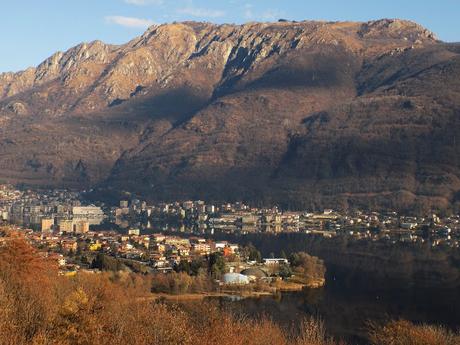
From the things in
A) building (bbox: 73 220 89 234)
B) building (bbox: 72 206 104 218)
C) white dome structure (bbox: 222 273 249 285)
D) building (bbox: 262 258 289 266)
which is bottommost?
white dome structure (bbox: 222 273 249 285)

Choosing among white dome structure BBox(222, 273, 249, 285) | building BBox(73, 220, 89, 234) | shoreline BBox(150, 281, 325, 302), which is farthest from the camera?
building BBox(73, 220, 89, 234)

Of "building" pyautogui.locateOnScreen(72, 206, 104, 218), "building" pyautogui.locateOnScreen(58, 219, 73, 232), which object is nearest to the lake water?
"building" pyautogui.locateOnScreen(58, 219, 73, 232)

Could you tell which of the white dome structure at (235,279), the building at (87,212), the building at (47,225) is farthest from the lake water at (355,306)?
the building at (87,212)

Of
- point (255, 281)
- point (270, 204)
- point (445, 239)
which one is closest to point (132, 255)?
point (255, 281)

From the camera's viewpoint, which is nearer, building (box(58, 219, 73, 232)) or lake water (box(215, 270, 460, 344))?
lake water (box(215, 270, 460, 344))

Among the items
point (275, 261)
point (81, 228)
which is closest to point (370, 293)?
point (275, 261)

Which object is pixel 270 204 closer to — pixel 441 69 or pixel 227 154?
pixel 227 154

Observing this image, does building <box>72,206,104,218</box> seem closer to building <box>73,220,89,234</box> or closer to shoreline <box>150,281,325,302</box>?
building <box>73,220,89,234</box>

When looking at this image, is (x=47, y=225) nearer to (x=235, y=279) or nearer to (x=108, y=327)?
(x=235, y=279)
